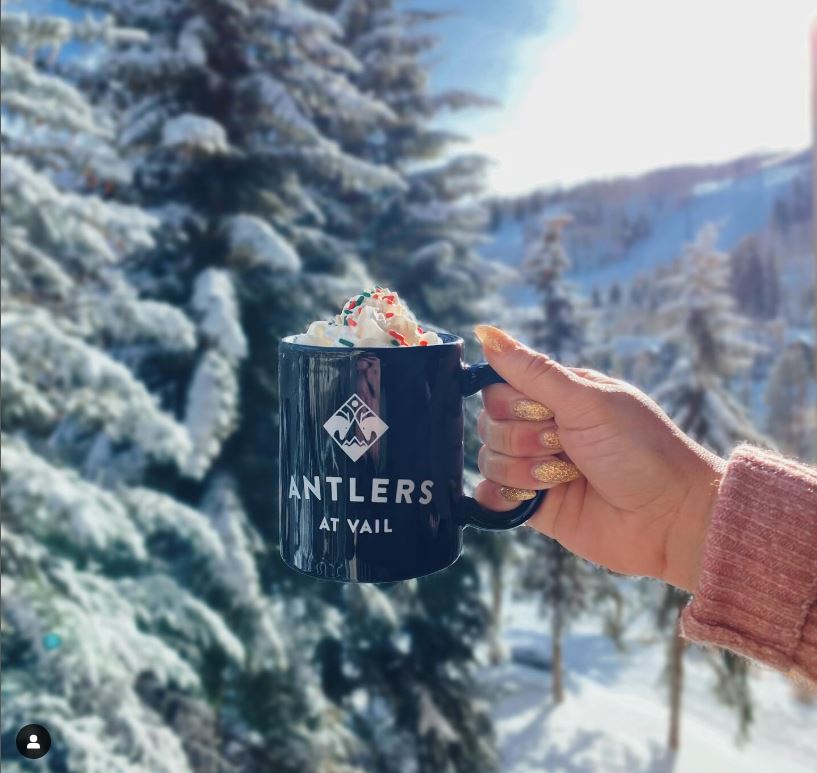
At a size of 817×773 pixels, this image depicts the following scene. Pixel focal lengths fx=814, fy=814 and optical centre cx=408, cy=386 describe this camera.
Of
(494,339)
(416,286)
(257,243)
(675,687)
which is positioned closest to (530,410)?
(494,339)

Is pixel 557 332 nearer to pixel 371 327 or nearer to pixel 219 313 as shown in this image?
pixel 219 313

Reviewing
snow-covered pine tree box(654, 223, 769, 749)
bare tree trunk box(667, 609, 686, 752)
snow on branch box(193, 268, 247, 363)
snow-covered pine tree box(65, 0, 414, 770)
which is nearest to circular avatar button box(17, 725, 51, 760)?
snow-covered pine tree box(65, 0, 414, 770)

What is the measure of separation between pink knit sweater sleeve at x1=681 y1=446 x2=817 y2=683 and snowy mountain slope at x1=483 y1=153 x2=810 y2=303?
42.0 meters

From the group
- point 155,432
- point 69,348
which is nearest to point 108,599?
point 155,432

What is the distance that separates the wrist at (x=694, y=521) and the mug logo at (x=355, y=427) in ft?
1.97

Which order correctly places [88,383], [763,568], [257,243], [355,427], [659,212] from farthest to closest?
[659,212]
[257,243]
[88,383]
[763,568]
[355,427]

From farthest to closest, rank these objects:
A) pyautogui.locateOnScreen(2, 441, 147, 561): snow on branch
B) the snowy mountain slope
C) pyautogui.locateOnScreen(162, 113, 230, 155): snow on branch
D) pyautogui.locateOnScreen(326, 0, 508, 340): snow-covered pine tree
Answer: the snowy mountain slope
pyautogui.locateOnScreen(326, 0, 508, 340): snow-covered pine tree
pyautogui.locateOnScreen(162, 113, 230, 155): snow on branch
pyautogui.locateOnScreen(2, 441, 147, 561): snow on branch

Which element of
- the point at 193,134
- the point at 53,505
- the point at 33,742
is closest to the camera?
the point at 33,742

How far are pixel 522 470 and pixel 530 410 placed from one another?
0.32 ft

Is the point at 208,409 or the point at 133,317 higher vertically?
the point at 133,317

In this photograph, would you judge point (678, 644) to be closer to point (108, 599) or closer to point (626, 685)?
point (626, 685)

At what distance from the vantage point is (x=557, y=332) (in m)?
13.0

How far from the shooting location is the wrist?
1390 mm

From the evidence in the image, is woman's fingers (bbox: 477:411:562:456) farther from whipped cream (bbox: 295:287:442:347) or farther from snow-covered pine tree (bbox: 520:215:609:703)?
snow-covered pine tree (bbox: 520:215:609:703)
